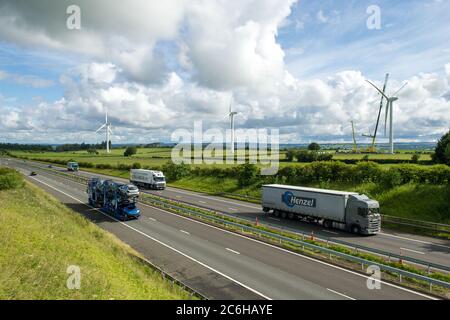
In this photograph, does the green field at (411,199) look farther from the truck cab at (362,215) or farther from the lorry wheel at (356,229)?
the lorry wheel at (356,229)

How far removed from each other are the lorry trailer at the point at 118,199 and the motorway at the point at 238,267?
2.73 meters

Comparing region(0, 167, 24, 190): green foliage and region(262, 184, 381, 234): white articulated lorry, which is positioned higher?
region(0, 167, 24, 190): green foliage

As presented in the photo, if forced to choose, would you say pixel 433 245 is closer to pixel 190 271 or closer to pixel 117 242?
pixel 190 271

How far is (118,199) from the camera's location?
36406mm

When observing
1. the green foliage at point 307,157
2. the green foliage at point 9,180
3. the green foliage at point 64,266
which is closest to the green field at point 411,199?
the green foliage at point 307,157

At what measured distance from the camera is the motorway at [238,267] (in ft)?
56.5

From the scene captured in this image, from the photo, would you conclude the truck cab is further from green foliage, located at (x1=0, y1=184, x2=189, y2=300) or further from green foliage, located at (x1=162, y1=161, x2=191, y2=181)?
green foliage, located at (x1=162, y1=161, x2=191, y2=181)

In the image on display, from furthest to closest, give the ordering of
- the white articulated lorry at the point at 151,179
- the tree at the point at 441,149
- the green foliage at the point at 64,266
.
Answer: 1. the white articulated lorry at the point at 151,179
2. the tree at the point at 441,149
3. the green foliage at the point at 64,266

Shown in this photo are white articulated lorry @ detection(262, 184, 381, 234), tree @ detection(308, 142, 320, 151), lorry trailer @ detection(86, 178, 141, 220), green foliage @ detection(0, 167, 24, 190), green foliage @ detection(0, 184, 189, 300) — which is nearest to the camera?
green foliage @ detection(0, 184, 189, 300)

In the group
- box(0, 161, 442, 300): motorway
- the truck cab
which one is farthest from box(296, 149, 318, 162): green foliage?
box(0, 161, 442, 300): motorway

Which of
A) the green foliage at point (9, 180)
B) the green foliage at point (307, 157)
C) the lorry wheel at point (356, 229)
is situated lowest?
the lorry wheel at point (356, 229)

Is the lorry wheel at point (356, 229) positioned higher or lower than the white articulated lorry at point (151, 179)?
lower

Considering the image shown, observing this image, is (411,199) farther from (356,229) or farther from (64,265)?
(64,265)

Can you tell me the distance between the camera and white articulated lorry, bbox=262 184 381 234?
1235 inches
